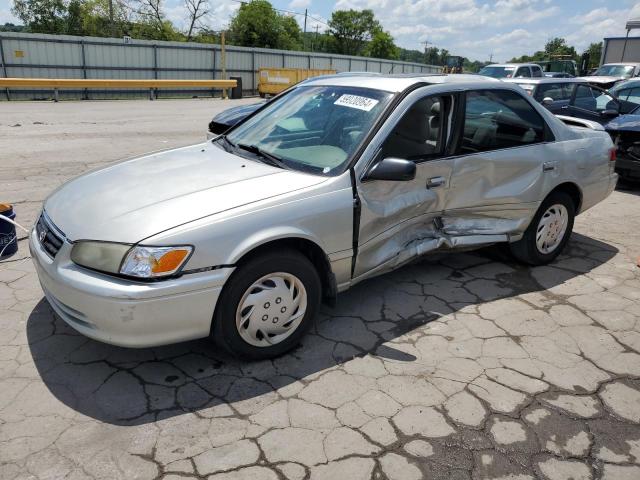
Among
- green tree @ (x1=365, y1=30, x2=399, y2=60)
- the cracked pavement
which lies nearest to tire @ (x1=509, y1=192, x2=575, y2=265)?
the cracked pavement

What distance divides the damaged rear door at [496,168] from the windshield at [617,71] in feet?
61.5

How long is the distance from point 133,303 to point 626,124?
770 centimetres

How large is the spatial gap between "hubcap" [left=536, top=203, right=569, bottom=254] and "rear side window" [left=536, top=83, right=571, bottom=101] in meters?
5.77

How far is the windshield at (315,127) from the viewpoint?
334 centimetres

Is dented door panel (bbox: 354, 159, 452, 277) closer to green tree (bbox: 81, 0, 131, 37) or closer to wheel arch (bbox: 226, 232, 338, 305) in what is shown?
wheel arch (bbox: 226, 232, 338, 305)

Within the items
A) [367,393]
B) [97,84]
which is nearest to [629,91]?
[367,393]

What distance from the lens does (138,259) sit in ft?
8.38

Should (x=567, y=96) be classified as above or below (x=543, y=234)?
above

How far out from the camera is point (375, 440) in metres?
2.51

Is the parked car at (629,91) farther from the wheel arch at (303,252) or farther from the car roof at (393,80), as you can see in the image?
the wheel arch at (303,252)

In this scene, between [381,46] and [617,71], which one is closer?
[617,71]

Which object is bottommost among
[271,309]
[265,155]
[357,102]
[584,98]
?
[271,309]

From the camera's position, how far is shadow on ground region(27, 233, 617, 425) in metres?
2.72

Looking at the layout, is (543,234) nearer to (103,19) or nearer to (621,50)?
(621,50)
